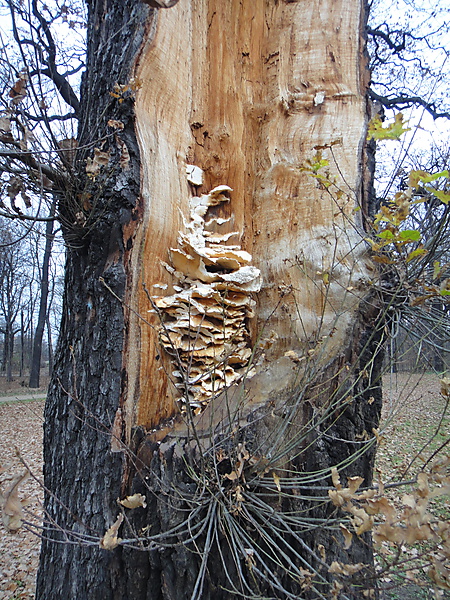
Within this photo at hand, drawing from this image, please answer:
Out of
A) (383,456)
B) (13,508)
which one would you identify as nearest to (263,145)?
(13,508)

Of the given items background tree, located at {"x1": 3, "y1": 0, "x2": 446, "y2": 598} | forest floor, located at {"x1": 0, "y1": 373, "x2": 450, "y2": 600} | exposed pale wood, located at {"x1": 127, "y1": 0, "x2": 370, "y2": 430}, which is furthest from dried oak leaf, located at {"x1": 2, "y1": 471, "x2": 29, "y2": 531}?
exposed pale wood, located at {"x1": 127, "y1": 0, "x2": 370, "y2": 430}

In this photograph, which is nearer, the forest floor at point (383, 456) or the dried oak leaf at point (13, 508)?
the dried oak leaf at point (13, 508)

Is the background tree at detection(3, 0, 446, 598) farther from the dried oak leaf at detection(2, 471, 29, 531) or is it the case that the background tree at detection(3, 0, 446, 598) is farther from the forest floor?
the dried oak leaf at detection(2, 471, 29, 531)

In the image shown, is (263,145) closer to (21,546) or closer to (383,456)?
(21,546)

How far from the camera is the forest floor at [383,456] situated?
1478 mm

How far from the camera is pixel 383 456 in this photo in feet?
20.2

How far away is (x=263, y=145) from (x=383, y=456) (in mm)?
5824

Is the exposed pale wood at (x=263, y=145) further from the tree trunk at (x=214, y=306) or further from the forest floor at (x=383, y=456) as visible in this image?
the forest floor at (x=383, y=456)

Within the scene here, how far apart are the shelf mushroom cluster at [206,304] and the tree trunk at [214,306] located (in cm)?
1

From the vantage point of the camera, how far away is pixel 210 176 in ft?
7.13

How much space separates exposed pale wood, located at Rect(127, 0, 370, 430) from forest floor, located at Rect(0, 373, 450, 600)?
552 mm

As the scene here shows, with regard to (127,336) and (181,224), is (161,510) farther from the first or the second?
(181,224)

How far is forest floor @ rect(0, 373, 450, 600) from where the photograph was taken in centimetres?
148

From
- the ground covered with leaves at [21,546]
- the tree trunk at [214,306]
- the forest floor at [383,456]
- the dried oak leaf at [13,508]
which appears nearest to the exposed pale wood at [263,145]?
the tree trunk at [214,306]
